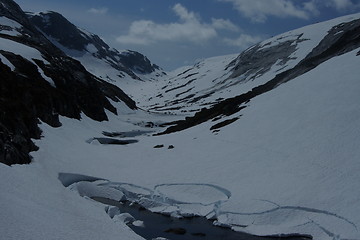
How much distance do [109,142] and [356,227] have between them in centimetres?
4458

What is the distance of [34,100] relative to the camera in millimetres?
52219

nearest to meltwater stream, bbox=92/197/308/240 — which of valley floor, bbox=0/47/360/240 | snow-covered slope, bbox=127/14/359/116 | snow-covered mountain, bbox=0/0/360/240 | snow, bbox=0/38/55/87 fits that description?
snow-covered mountain, bbox=0/0/360/240

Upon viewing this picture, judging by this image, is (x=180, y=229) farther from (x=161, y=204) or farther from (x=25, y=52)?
(x=25, y=52)

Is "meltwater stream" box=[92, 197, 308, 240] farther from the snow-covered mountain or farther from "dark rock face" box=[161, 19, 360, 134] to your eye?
"dark rock face" box=[161, 19, 360, 134]

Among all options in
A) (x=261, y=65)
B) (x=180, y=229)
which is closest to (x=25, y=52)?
(x=180, y=229)

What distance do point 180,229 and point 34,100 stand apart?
3592 centimetres

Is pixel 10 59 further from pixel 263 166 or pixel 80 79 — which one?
pixel 263 166

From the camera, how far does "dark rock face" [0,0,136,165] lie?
3209 cm

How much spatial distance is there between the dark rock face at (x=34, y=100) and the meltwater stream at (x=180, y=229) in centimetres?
1121

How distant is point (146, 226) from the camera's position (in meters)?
Result: 25.3

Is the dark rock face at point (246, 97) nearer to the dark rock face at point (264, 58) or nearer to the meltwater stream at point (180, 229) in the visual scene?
the meltwater stream at point (180, 229)

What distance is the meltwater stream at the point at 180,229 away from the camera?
23.2m

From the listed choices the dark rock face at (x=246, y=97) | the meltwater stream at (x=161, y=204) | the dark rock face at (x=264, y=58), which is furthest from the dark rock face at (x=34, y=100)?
the dark rock face at (x=264, y=58)

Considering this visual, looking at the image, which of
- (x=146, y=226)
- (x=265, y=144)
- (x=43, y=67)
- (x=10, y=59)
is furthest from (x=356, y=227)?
(x=43, y=67)
